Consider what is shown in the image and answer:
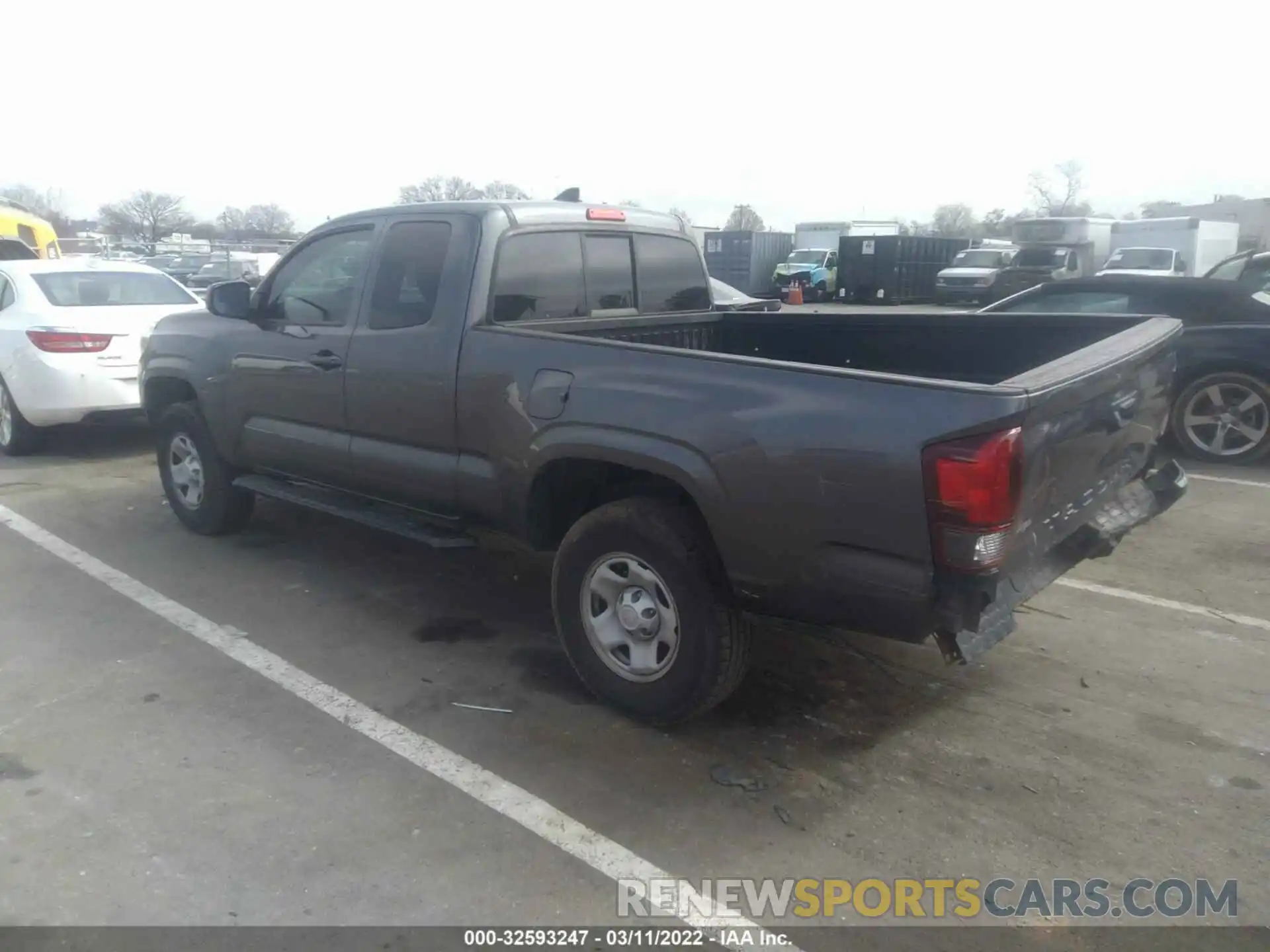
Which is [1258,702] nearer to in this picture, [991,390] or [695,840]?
[991,390]

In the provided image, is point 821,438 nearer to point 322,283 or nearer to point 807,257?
point 322,283

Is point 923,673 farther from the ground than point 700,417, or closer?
closer

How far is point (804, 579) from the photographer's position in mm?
3324

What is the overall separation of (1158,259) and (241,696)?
29456 mm

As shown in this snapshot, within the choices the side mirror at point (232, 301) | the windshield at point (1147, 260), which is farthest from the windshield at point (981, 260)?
the side mirror at point (232, 301)

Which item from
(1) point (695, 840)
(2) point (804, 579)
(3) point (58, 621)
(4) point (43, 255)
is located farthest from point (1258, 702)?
(4) point (43, 255)

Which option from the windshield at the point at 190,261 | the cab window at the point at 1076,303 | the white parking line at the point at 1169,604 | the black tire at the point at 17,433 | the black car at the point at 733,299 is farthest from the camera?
the windshield at the point at 190,261

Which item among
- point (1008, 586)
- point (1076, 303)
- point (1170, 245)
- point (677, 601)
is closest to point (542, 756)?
point (677, 601)

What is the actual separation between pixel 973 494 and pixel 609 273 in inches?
104

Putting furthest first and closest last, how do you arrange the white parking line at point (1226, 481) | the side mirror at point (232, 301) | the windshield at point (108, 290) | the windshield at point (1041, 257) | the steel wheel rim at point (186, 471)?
the windshield at point (1041, 257)
the windshield at point (108, 290)
the white parking line at point (1226, 481)
the steel wheel rim at point (186, 471)
the side mirror at point (232, 301)

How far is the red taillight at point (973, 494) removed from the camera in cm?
294

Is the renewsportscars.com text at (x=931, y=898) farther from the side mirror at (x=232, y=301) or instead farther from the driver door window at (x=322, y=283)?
the side mirror at (x=232, y=301)

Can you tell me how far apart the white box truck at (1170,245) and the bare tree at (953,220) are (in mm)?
39427

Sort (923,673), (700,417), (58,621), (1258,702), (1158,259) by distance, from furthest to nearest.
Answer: (1158,259) < (58,621) < (923,673) < (1258,702) < (700,417)
